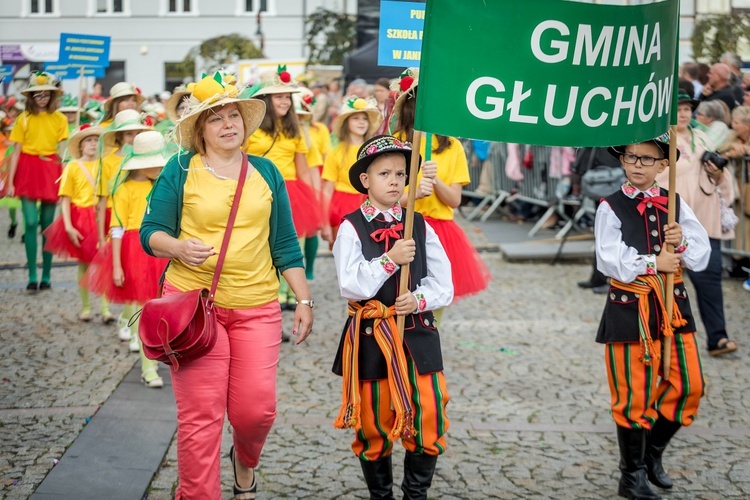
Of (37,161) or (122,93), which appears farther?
(37,161)

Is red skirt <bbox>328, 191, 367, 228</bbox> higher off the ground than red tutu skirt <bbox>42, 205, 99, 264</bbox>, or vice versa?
red skirt <bbox>328, 191, 367, 228</bbox>

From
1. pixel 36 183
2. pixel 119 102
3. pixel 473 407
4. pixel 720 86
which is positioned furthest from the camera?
pixel 720 86

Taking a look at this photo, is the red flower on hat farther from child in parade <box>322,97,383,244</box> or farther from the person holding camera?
child in parade <box>322,97,383,244</box>

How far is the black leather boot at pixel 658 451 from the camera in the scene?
4961mm

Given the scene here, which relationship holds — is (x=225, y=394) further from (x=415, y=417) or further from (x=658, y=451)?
(x=658, y=451)

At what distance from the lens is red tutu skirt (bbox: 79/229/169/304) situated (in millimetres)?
6891

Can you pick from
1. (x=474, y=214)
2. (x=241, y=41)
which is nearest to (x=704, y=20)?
(x=474, y=214)

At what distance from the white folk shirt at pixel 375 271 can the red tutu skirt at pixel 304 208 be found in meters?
4.25

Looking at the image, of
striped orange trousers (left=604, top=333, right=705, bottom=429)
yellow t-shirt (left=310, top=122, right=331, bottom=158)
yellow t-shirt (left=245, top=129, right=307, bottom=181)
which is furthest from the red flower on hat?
yellow t-shirt (left=310, top=122, right=331, bottom=158)

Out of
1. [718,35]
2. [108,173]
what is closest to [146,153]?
[108,173]

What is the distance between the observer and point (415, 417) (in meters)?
4.32

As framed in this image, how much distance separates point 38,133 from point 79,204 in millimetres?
2835

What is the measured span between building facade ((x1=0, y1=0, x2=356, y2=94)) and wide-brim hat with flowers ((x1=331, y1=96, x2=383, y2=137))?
42.6 meters

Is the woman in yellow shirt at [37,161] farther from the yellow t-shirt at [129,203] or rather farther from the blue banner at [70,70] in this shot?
the yellow t-shirt at [129,203]
